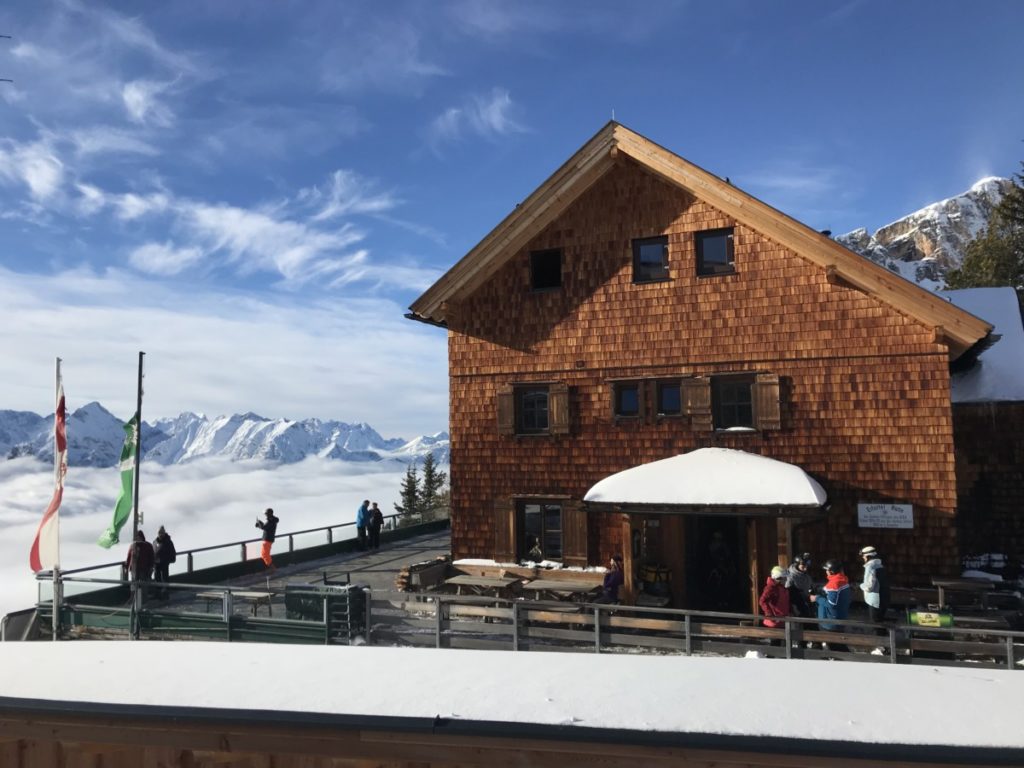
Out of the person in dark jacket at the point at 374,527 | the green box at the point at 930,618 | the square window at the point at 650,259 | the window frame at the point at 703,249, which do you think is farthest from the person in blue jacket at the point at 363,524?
the green box at the point at 930,618

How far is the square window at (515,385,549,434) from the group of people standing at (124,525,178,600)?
27.6ft

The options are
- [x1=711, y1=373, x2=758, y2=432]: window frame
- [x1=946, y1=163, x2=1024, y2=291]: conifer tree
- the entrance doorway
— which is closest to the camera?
the entrance doorway

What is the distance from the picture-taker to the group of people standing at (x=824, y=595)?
1194 centimetres

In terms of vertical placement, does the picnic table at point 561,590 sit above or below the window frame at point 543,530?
below

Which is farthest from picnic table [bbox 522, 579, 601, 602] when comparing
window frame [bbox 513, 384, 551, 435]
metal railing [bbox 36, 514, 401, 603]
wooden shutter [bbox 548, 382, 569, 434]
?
metal railing [bbox 36, 514, 401, 603]

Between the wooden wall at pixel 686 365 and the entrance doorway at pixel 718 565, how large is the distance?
5.01 feet

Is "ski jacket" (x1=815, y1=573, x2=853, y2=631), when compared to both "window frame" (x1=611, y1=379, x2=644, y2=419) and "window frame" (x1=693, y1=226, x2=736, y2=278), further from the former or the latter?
"window frame" (x1=693, y1=226, x2=736, y2=278)

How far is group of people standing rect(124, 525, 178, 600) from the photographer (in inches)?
643

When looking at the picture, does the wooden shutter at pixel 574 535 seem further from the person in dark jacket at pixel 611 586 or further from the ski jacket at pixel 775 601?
the ski jacket at pixel 775 601

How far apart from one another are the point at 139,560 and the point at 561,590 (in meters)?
9.27

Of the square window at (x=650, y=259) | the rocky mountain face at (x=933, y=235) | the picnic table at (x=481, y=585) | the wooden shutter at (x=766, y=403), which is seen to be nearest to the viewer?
the picnic table at (x=481, y=585)

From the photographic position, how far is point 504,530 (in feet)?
58.7

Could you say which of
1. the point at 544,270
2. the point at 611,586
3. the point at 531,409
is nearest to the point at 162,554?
the point at 531,409

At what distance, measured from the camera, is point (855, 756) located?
11.4 ft
